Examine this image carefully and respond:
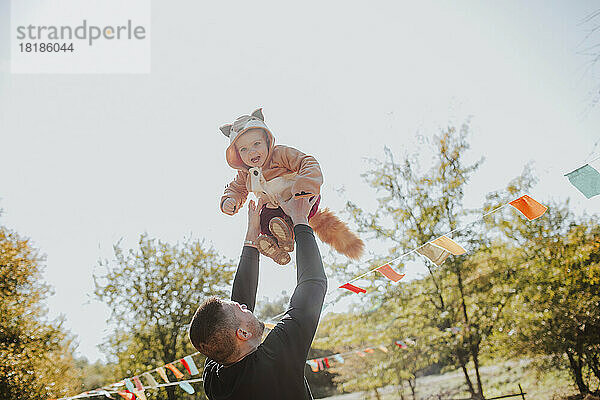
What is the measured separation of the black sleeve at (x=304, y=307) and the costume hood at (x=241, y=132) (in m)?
0.57

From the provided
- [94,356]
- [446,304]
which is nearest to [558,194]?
[446,304]

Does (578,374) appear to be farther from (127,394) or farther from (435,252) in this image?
(127,394)

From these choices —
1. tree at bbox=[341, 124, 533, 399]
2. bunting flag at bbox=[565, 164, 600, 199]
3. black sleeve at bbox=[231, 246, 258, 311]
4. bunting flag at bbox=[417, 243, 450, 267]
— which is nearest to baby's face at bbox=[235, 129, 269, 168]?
black sleeve at bbox=[231, 246, 258, 311]

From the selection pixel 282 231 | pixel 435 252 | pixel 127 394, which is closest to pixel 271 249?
pixel 282 231

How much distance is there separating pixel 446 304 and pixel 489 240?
4.00ft

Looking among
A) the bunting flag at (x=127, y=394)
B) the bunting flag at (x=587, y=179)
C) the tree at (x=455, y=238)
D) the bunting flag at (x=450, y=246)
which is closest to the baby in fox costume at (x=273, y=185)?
the bunting flag at (x=450, y=246)

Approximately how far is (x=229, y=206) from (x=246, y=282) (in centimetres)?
39

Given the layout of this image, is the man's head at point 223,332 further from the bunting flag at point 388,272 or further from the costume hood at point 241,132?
the bunting flag at point 388,272

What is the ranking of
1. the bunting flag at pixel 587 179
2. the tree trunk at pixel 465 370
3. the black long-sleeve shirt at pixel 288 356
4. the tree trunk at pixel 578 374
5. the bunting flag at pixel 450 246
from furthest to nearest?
the tree trunk at pixel 465 370 < the tree trunk at pixel 578 374 < the bunting flag at pixel 450 246 < the bunting flag at pixel 587 179 < the black long-sleeve shirt at pixel 288 356

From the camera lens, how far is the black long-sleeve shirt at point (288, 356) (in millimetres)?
1133

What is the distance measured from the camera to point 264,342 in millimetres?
1193

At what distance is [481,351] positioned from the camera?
707cm

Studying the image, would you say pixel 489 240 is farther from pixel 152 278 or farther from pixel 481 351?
pixel 152 278

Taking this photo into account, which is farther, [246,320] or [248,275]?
[248,275]
